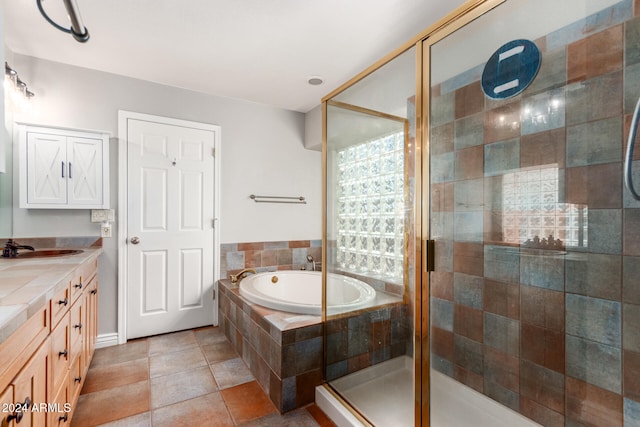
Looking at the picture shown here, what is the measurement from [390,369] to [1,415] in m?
1.54

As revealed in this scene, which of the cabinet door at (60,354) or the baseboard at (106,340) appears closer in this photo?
the cabinet door at (60,354)

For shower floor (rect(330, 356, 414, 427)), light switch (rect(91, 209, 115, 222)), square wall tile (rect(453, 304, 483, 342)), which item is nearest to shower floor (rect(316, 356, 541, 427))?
shower floor (rect(330, 356, 414, 427))

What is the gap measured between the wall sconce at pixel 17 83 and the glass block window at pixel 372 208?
2.35 meters

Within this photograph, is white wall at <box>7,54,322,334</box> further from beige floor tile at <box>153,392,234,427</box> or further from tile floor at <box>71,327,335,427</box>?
beige floor tile at <box>153,392,234,427</box>

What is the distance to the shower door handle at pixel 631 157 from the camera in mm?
1107

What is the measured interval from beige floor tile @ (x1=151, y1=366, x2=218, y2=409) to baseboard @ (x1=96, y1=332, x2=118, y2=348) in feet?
2.74

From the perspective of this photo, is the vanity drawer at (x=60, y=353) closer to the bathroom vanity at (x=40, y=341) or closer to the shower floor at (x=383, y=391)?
the bathroom vanity at (x=40, y=341)

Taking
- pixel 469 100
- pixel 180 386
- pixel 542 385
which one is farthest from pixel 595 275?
pixel 180 386

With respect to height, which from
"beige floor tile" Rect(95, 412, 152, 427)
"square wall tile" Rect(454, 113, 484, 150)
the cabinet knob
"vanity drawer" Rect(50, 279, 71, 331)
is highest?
"square wall tile" Rect(454, 113, 484, 150)

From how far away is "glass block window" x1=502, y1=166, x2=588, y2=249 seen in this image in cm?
128

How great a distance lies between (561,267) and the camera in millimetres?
1325

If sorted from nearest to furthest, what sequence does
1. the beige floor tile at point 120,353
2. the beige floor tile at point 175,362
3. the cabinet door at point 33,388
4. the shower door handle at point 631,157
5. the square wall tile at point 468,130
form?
the cabinet door at point 33,388
the shower door handle at point 631,157
the square wall tile at point 468,130
the beige floor tile at point 175,362
the beige floor tile at point 120,353

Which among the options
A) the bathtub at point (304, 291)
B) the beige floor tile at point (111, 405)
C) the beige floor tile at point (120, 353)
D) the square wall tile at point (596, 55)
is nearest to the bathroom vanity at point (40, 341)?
the beige floor tile at point (111, 405)

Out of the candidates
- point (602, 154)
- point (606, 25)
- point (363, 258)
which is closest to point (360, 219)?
point (363, 258)
